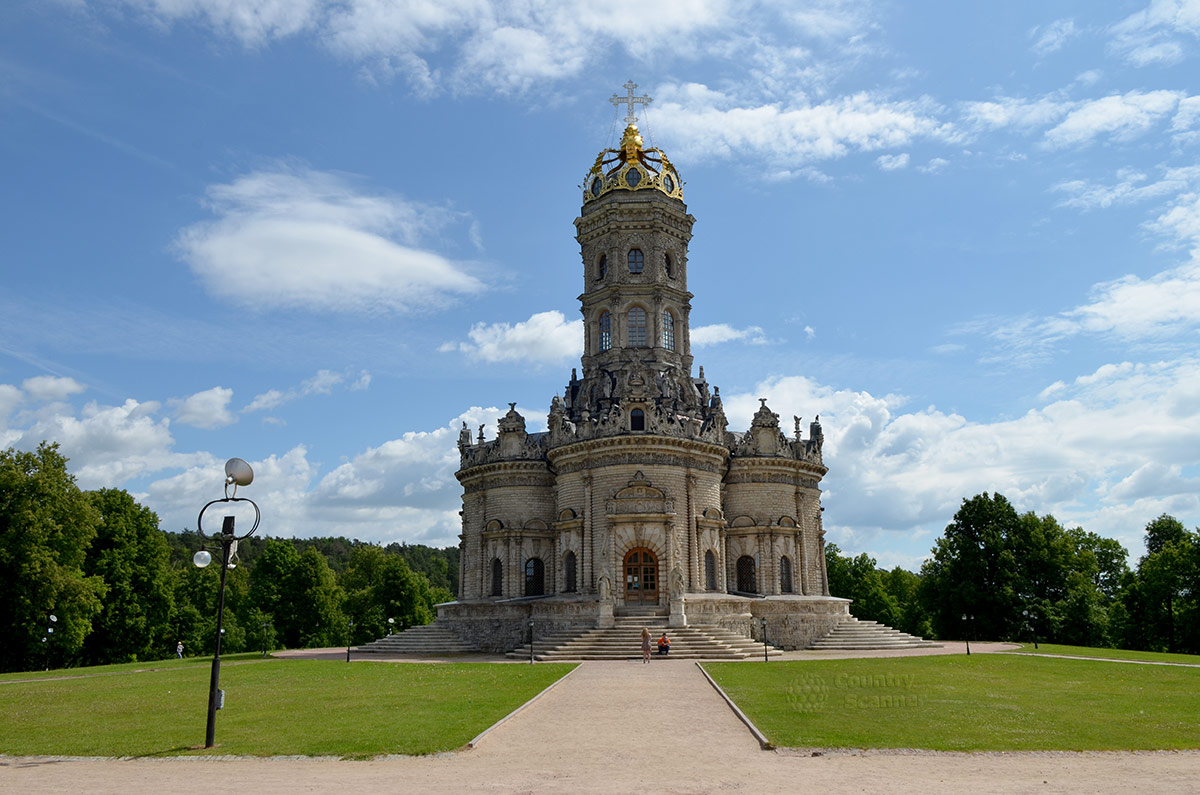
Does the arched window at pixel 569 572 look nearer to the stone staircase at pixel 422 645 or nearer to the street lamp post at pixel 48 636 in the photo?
the stone staircase at pixel 422 645

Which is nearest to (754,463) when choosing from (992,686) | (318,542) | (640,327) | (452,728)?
(640,327)

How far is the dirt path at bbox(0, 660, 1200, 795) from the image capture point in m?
11.7

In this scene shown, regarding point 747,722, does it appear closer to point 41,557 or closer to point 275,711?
point 275,711

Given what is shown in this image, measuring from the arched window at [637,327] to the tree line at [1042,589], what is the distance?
1038 inches

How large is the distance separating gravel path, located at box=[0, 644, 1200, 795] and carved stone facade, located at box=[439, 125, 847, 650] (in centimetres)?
2586

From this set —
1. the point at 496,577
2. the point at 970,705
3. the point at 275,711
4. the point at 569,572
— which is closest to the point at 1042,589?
the point at 569,572

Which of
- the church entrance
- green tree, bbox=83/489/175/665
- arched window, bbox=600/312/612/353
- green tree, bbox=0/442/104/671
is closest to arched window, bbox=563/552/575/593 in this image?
the church entrance

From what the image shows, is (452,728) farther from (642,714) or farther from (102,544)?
(102,544)

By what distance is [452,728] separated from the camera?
1662 centimetres

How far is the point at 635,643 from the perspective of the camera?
1495 inches

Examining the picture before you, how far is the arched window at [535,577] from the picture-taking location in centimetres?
4969

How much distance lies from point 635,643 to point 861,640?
13.3m

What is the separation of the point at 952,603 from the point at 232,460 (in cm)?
5495

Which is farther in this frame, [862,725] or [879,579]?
[879,579]
